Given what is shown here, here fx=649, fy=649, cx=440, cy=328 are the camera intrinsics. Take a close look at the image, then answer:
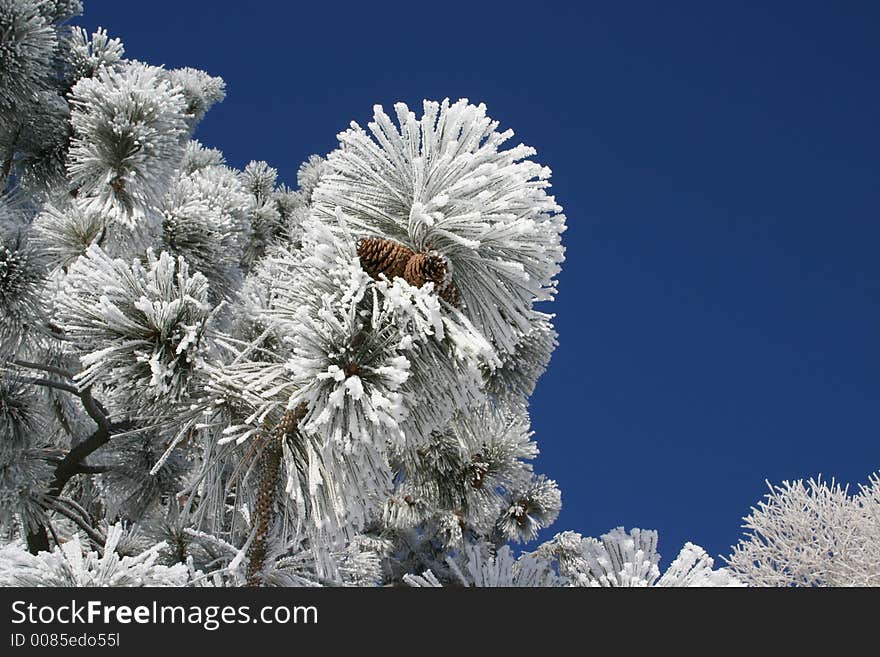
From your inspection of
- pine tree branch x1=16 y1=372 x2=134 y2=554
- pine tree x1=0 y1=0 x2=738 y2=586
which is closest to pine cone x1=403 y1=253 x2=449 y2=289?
pine tree x1=0 y1=0 x2=738 y2=586

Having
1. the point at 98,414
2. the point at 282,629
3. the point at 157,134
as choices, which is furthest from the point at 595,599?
the point at 98,414

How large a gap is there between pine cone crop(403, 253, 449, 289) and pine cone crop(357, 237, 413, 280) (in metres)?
0.02

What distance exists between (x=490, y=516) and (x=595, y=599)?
94.6 inches

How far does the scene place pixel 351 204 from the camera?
129 centimetres

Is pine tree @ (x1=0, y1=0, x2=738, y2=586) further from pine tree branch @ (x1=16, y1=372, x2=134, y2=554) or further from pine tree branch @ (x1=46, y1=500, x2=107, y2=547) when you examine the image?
pine tree branch @ (x1=46, y1=500, x2=107, y2=547)

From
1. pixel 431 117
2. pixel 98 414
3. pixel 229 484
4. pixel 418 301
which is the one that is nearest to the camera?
pixel 418 301

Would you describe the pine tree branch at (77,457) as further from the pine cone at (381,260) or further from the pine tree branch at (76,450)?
the pine cone at (381,260)

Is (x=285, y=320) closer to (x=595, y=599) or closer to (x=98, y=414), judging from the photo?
(x=595, y=599)

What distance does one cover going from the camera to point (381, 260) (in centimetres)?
123

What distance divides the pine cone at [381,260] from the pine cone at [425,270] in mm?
17

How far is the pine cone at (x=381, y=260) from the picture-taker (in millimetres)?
1226

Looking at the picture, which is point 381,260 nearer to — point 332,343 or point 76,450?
point 332,343

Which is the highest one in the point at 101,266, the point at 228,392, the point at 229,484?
the point at 101,266

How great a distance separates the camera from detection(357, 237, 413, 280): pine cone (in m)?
1.23
